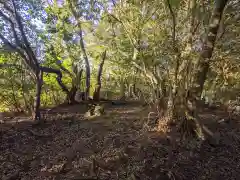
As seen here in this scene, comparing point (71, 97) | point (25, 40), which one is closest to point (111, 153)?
point (25, 40)

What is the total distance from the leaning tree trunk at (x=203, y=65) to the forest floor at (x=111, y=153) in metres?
0.68

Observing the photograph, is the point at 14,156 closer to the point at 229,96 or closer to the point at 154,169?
the point at 154,169

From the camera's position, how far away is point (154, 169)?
3.09 m

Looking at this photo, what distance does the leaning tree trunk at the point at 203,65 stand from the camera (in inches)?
134

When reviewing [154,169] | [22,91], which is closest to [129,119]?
[154,169]

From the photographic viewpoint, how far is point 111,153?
3496mm

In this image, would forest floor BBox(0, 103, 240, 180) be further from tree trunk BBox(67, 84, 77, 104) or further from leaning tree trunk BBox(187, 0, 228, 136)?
tree trunk BBox(67, 84, 77, 104)

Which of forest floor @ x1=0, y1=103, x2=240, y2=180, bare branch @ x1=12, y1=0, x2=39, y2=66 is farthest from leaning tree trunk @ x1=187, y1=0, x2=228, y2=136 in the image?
bare branch @ x1=12, y1=0, x2=39, y2=66

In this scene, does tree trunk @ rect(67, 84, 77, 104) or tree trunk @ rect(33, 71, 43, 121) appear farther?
tree trunk @ rect(67, 84, 77, 104)

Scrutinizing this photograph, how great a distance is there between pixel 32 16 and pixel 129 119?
466cm

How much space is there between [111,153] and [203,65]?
8.44ft

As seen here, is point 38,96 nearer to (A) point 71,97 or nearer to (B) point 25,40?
(B) point 25,40

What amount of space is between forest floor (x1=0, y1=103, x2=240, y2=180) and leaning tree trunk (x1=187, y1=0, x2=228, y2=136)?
2.22 feet

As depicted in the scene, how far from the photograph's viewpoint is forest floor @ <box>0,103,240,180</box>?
3053 millimetres
